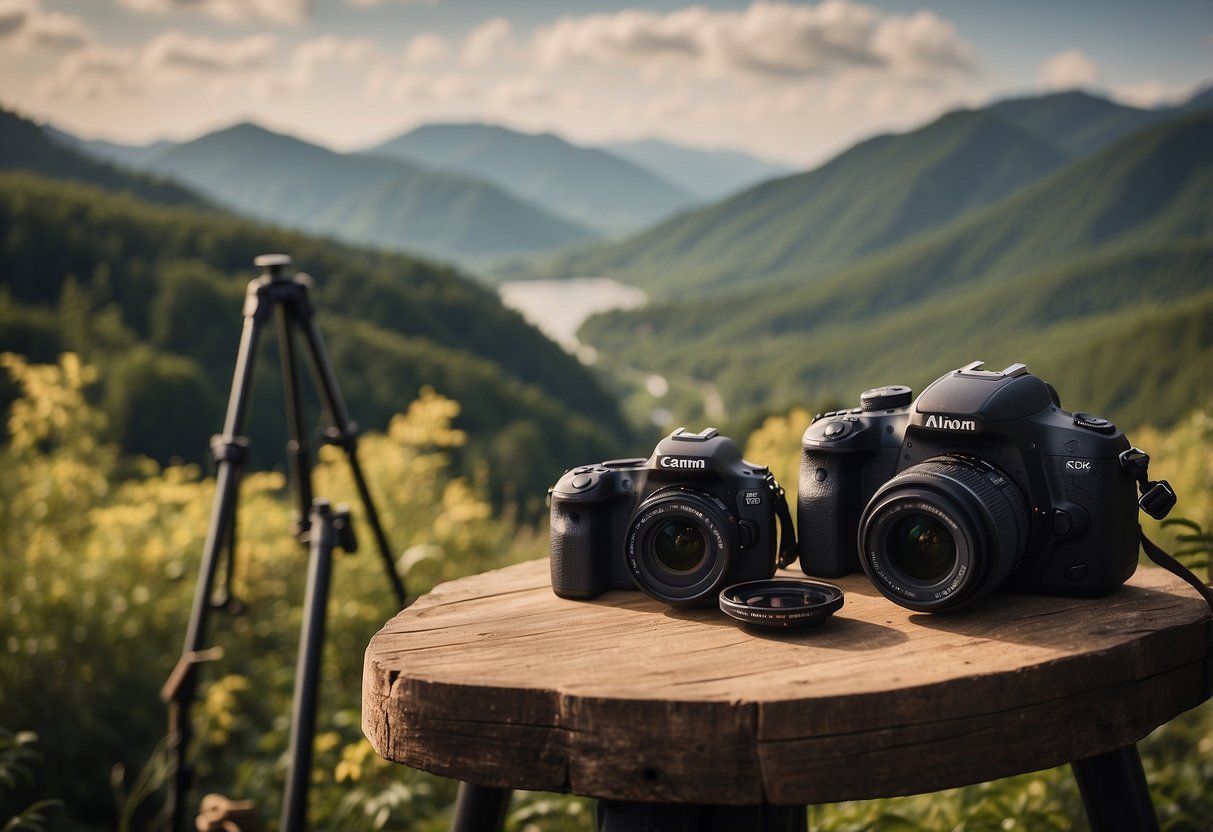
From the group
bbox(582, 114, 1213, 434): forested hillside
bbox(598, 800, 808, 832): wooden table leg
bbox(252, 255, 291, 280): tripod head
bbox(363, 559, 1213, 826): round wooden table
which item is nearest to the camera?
bbox(363, 559, 1213, 826): round wooden table

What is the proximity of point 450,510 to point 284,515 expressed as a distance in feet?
2.69

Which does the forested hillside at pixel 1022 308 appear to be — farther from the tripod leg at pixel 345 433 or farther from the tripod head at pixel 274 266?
the tripod head at pixel 274 266

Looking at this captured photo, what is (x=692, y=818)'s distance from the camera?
173 centimetres

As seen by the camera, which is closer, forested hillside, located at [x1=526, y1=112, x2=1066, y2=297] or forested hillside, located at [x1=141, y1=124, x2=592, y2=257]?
forested hillside, located at [x1=526, y1=112, x2=1066, y2=297]

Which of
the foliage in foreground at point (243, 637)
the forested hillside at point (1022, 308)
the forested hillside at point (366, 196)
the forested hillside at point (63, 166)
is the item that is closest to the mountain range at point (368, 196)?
the forested hillside at point (366, 196)

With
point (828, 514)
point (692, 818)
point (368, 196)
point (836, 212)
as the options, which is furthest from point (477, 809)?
point (368, 196)

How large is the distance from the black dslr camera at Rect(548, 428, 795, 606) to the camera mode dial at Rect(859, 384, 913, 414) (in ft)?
0.86

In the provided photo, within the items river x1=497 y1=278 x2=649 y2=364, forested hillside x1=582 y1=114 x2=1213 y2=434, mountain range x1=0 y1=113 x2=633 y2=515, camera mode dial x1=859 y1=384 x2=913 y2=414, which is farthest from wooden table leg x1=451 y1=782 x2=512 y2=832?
river x1=497 y1=278 x2=649 y2=364

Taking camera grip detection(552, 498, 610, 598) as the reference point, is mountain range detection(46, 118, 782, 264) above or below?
above

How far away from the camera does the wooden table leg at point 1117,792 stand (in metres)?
1.90

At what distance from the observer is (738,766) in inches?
56.1

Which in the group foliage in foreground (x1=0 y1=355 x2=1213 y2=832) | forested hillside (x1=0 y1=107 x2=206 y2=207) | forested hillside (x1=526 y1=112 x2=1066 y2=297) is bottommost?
foliage in foreground (x1=0 y1=355 x2=1213 y2=832)

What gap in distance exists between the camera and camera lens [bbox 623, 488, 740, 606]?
1.90 metres

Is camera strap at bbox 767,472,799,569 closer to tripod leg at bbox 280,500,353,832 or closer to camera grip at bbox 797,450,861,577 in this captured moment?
camera grip at bbox 797,450,861,577
